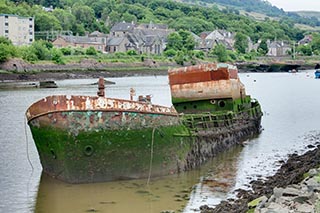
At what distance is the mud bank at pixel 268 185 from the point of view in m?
16.0

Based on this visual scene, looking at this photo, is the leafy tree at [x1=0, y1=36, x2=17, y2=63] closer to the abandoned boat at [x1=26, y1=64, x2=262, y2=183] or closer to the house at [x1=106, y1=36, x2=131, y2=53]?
the house at [x1=106, y1=36, x2=131, y2=53]

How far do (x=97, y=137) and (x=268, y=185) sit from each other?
5.91 meters

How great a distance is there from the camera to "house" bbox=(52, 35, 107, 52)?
427 feet

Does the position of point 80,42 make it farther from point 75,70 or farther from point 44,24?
point 75,70

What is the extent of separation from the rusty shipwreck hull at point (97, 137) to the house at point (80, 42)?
112838 mm

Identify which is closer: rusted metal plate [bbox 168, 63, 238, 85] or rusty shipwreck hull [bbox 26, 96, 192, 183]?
rusty shipwreck hull [bbox 26, 96, 192, 183]

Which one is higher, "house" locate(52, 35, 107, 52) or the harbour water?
"house" locate(52, 35, 107, 52)

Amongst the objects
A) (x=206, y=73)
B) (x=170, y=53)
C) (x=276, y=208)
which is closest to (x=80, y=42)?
(x=170, y=53)

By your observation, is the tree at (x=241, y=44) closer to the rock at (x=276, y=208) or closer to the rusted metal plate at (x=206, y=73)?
the rusted metal plate at (x=206, y=73)

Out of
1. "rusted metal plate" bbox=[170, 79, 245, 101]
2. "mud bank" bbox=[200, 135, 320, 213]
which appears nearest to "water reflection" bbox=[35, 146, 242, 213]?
"mud bank" bbox=[200, 135, 320, 213]

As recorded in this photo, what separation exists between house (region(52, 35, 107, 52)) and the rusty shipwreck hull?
11284 centimetres

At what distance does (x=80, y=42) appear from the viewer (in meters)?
134

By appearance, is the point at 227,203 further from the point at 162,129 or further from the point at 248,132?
the point at 248,132

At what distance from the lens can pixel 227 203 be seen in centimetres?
1666
